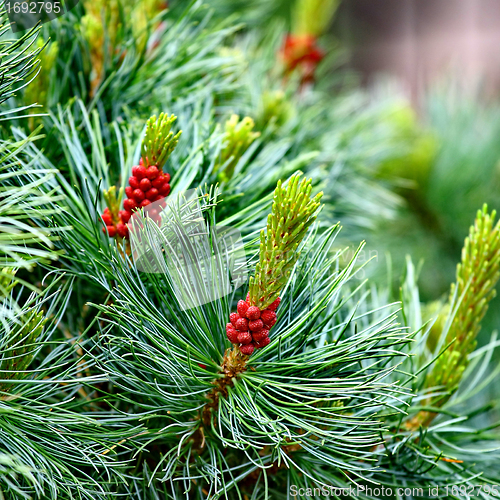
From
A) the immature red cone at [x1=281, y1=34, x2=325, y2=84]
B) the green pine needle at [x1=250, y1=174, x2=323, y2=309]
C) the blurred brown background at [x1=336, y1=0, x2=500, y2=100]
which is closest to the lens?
the green pine needle at [x1=250, y1=174, x2=323, y2=309]

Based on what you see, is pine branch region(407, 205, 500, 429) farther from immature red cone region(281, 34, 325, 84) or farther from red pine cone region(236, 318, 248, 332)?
immature red cone region(281, 34, 325, 84)

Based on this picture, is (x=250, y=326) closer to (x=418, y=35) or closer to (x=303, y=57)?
(x=303, y=57)

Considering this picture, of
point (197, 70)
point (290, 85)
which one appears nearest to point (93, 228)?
point (197, 70)

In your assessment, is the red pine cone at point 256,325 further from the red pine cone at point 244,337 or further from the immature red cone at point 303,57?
the immature red cone at point 303,57

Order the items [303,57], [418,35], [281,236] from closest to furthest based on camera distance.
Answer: [281,236], [303,57], [418,35]

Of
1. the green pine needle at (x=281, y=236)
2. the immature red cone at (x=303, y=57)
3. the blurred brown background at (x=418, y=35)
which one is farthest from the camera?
the blurred brown background at (x=418, y=35)

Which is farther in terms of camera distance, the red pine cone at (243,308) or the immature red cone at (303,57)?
the immature red cone at (303,57)

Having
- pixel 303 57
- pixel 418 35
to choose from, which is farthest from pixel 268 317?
pixel 418 35

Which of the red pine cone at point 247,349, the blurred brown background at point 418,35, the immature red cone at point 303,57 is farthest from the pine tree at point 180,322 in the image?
the blurred brown background at point 418,35

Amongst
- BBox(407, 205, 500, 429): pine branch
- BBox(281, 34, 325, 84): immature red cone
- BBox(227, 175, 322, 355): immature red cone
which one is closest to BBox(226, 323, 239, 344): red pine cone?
BBox(227, 175, 322, 355): immature red cone

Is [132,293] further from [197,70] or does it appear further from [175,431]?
[197,70]

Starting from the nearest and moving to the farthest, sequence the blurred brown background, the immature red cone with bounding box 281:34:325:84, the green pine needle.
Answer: the green pine needle < the immature red cone with bounding box 281:34:325:84 < the blurred brown background

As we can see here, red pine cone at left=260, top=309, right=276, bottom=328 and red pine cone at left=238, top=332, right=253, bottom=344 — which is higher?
red pine cone at left=260, top=309, right=276, bottom=328
